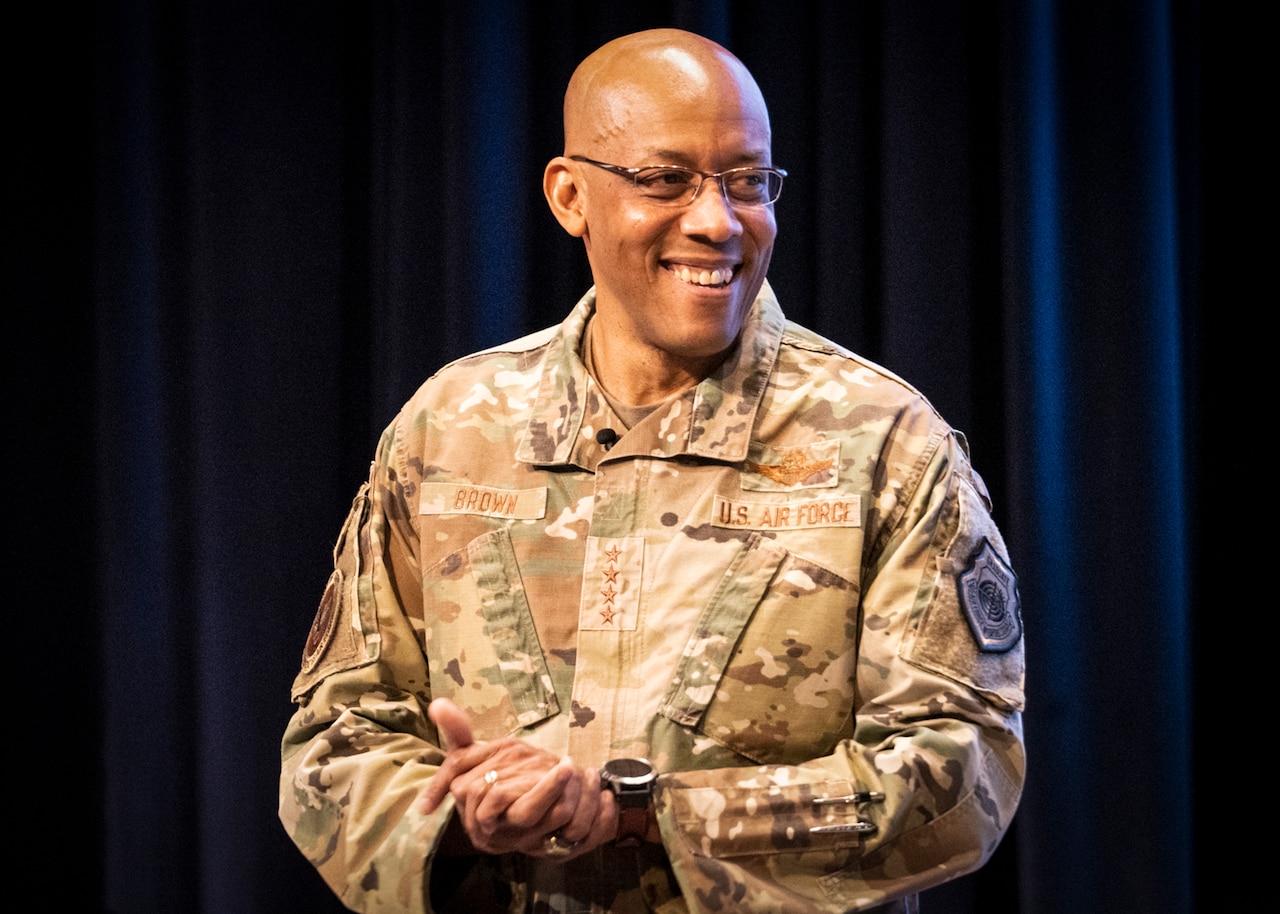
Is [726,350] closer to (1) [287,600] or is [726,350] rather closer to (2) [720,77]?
(2) [720,77]

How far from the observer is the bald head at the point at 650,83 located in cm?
161

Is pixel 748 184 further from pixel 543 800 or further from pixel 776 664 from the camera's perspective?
pixel 543 800

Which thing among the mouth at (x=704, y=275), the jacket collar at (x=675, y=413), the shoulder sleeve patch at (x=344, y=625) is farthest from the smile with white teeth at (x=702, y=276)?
the shoulder sleeve patch at (x=344, y=625)

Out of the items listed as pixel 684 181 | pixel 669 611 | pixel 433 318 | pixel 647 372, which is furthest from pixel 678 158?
pixel 433 318

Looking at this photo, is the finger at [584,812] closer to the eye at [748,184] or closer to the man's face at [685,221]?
the man's face at [685,221]

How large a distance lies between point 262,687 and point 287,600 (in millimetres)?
162

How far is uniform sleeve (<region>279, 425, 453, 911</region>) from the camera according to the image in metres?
1.49

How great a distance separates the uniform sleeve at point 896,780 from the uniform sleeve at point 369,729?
29cm

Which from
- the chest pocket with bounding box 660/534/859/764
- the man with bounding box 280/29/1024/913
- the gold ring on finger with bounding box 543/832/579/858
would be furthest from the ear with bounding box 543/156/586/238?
the gold ring on finger with bounding box 543/832/579/858

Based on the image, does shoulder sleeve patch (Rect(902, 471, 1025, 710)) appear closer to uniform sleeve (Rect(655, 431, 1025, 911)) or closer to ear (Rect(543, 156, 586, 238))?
uniform sleeve (Rect(655, 431, 1025, 911))

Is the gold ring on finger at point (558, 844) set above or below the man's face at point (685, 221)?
below

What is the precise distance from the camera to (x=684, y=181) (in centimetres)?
162

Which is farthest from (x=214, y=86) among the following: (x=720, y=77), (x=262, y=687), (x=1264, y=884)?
(x=1264, y=884)

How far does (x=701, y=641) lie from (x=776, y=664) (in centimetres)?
9
